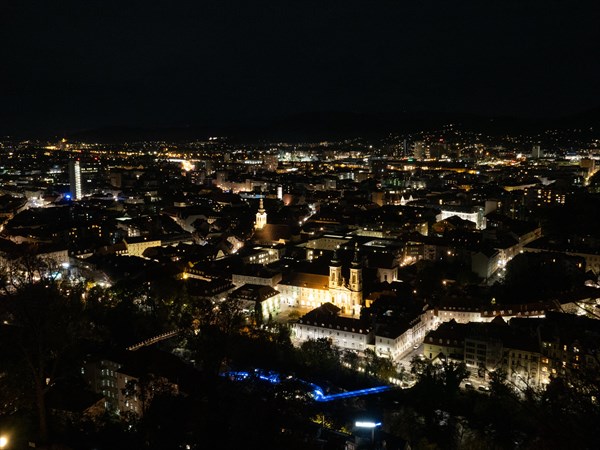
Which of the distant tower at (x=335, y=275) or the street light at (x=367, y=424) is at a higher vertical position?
the distant tower at (x=335, y=275)

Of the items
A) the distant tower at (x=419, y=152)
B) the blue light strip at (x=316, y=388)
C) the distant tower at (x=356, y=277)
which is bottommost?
the blue light strip at (x=316, y=388)

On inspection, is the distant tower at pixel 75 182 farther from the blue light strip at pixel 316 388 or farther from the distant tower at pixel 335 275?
the blue light strip at pixel 316 388

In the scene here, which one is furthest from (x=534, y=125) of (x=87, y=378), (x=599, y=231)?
(x=87, y=378)

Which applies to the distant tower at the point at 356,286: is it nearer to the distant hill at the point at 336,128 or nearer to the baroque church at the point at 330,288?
the baroque church at the point at 330,288

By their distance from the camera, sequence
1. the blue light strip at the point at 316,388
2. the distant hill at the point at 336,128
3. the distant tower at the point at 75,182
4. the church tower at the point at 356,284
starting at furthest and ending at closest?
the distant hill at the point at 336,128, the distant tower at the point at 75,182, the church tower at the point at 356,284, the blue light strip at the point at 316,388

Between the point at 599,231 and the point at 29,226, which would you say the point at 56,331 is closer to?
the point at 29,226

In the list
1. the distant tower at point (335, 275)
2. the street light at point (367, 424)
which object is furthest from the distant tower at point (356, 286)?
the street light at point (367, 424)

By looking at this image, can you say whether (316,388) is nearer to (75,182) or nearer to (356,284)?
(356,284)

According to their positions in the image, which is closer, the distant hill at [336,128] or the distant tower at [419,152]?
the distant tower at [419,152]

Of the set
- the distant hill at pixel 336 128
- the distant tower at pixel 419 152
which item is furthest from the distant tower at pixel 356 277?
the distant hill at pixel 336 128

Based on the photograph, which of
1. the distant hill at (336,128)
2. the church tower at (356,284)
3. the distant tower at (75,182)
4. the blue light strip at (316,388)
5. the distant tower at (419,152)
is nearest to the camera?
the blue light strip at (316,388)

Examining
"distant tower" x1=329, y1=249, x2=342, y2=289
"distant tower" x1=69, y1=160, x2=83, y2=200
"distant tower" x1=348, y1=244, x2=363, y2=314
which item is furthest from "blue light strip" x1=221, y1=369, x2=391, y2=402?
"distant tower" x1=69, y1=160, x2=83, y2=200
